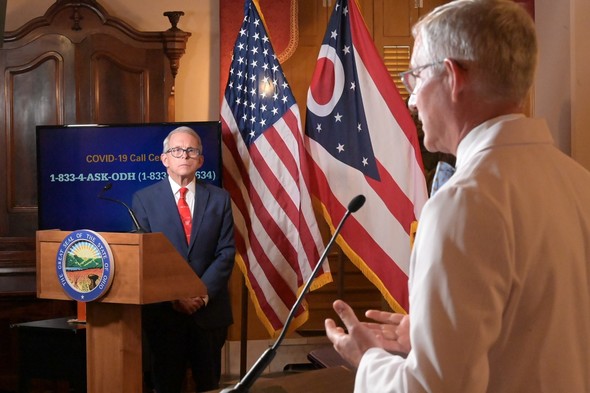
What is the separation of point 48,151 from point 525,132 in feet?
13.5

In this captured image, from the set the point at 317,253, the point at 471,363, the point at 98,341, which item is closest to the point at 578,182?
the point at 471,363

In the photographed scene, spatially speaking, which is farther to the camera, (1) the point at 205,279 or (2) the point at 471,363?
(1) the point at 205,279

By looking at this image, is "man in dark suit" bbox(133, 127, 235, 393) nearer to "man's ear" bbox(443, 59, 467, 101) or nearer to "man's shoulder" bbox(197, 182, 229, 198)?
"man's shoulder" bbox(197, 182, 229, 198)

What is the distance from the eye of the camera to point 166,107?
562 centimetres

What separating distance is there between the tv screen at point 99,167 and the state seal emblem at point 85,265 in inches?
68.9

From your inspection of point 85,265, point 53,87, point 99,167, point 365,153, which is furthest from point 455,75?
point 53,87

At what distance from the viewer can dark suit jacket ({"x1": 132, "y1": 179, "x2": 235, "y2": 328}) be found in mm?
4375

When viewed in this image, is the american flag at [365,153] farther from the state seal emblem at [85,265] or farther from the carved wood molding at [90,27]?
the state seal emblem at [85,265]

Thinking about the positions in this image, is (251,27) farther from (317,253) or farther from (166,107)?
(317,253)

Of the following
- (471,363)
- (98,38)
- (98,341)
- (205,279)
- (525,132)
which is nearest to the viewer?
(471,363)

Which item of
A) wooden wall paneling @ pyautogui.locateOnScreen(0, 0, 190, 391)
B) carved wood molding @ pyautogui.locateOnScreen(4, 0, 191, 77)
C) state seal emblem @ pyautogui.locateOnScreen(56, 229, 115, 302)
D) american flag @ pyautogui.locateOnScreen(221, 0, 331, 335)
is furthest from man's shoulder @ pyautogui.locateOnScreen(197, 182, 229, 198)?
state seal emblem @ pyautogui.locateOnScreen(56, 229, 115, 302)

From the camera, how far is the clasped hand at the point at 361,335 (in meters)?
1.39

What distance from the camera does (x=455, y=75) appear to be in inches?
51.8

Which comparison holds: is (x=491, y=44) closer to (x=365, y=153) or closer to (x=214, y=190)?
(x=214, y=190)
